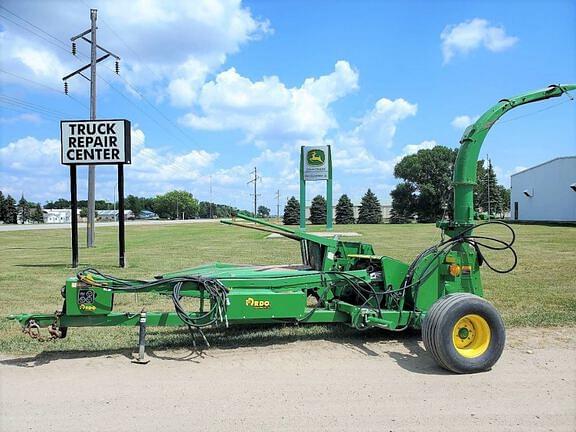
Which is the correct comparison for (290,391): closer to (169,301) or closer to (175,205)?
(169,301)

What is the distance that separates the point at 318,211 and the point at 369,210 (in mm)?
9705

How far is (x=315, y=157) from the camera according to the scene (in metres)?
32.4

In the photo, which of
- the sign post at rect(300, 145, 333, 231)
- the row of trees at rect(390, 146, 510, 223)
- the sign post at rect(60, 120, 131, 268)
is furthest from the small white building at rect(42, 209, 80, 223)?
the sign post at rect(60, 120, 131, 268)

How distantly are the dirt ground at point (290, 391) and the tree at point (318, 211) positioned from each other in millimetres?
65043

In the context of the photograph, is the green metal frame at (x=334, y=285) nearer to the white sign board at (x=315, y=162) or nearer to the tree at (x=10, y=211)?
the white sign board at (x=315, y=162)

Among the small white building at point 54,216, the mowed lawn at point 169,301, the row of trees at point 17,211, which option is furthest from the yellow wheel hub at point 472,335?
the small white building at point 54,216

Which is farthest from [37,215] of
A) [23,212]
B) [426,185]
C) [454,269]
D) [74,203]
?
[454,269]

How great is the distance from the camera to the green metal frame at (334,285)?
5.38m

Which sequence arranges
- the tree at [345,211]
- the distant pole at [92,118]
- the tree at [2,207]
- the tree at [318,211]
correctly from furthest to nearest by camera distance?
the tree at [2,207]
the tree at [345,211]
the tree at [318,211]
the distant pole at [92,118]

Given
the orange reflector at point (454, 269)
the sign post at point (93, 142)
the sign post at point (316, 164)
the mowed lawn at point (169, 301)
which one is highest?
the sign post at point (316, 164)

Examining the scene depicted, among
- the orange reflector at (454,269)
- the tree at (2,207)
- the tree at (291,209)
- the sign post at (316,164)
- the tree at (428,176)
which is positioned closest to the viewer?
the orange reflector at (454,269)

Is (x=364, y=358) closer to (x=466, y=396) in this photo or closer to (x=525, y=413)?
(x=466, y=396)

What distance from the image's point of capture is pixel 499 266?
15.2 m

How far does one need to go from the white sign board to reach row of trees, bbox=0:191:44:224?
3039 inches
